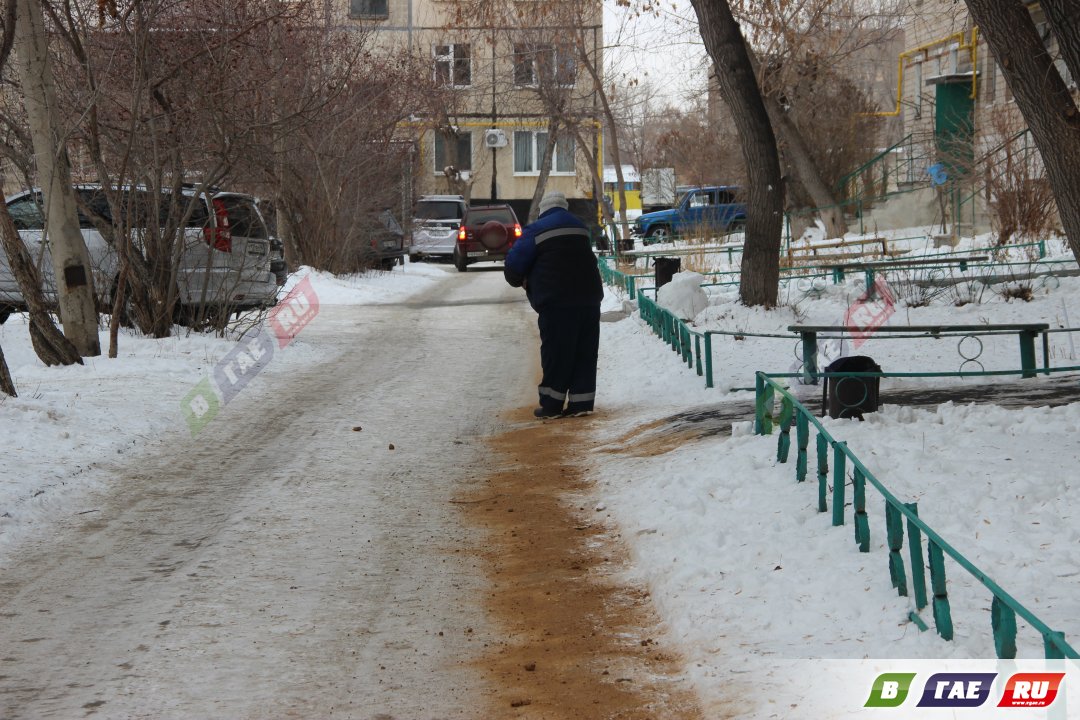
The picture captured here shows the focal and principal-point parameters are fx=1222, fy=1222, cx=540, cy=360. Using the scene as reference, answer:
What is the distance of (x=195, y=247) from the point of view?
43.1 ft

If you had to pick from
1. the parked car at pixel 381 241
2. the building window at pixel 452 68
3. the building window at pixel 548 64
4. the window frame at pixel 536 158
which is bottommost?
the parked car at pixel 381 241

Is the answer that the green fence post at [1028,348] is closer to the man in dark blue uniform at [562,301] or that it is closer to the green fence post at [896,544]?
the man in dark blue uniform at [562,301]

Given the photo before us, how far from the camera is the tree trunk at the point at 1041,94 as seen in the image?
731 centimetres

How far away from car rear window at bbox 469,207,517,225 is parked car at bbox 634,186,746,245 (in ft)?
14.6

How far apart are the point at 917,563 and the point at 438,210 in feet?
103

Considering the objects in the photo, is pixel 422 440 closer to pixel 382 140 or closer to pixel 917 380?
pixel 917 380

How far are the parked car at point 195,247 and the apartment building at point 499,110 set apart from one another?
15.6m

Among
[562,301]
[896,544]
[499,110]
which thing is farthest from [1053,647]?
[499,110]

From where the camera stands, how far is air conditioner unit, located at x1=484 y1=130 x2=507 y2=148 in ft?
148

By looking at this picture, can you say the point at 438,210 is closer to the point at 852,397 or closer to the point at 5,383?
the point at 5,383

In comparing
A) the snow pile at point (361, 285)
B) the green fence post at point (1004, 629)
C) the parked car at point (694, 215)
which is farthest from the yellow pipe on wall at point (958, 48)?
the green fence post at point (1004, 629)

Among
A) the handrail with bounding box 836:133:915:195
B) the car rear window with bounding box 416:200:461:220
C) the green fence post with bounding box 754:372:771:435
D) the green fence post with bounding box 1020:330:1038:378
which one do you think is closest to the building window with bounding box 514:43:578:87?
the car rear window with bounding box 416:200:461:220

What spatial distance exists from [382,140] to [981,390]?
60.8 feet

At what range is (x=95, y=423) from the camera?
8.48 m
